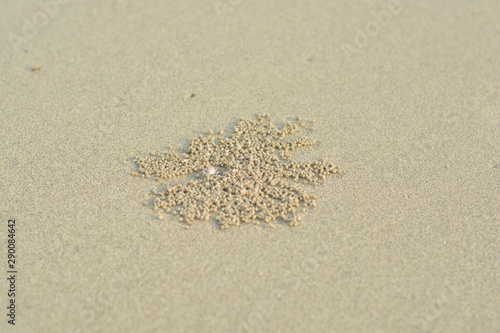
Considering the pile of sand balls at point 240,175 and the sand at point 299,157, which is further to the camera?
the pile of sand balls at point 240,175

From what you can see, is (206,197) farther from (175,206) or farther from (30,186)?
(30,186)

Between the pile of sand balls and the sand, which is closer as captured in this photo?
the sand

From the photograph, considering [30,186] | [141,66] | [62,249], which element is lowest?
[62,249]

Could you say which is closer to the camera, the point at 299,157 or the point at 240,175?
the point at 240,175

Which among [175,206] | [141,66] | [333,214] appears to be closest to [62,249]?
[175,206]
